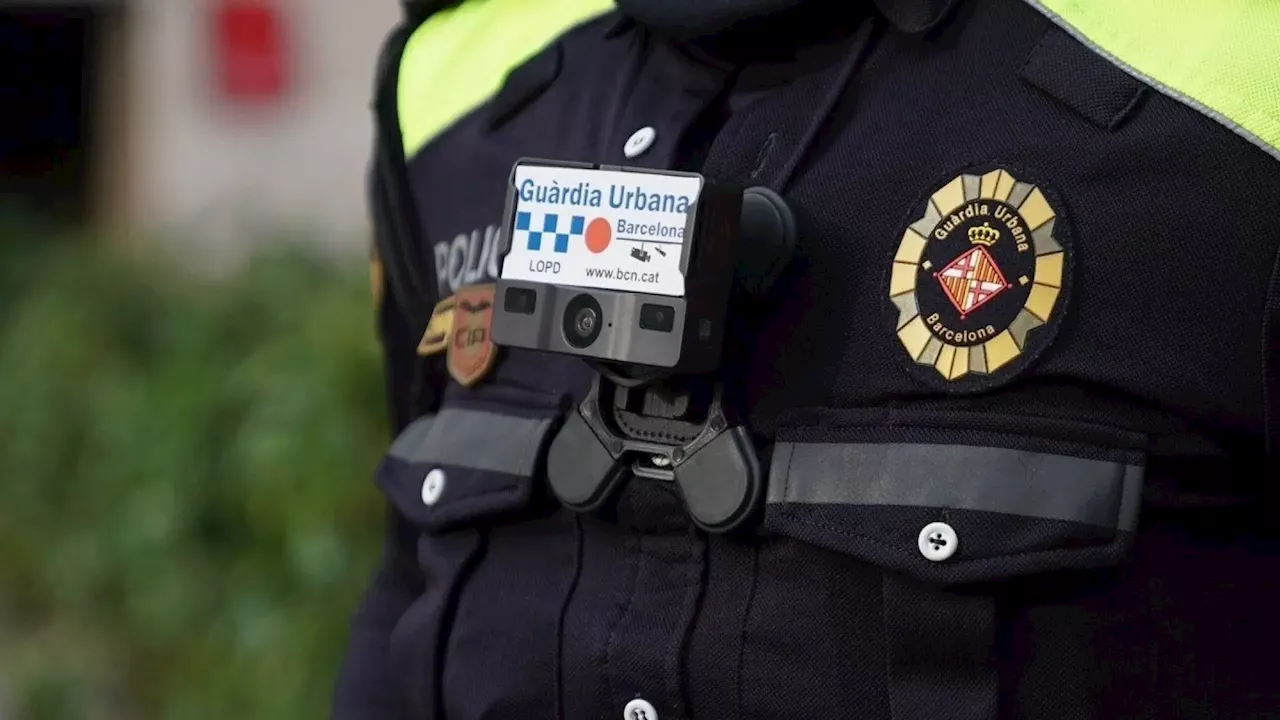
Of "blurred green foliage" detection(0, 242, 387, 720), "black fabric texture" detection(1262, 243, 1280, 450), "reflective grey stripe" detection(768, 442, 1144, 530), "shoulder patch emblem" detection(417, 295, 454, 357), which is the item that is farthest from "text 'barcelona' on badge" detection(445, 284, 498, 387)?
"blurred green foliage" detection(0, 242, 387, 720)

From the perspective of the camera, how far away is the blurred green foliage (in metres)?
2.58

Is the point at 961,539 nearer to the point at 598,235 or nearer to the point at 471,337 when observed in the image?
the point at 598,235

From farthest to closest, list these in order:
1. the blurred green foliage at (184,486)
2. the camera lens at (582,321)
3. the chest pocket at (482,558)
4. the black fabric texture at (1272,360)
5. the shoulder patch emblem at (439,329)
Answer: the blurred green foliage at (184,486) < the shoulder patch emblem at (439,329) < the chest pocket at (482,558) < the camera lens at (582,321) < the black fabric texture at (1272,360)

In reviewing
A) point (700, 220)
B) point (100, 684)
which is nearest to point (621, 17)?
point (700, 220)

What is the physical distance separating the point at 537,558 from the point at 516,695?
3.6 inches

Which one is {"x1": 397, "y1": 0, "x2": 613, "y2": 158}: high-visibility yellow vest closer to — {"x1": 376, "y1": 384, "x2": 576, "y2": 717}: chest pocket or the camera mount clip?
{"x1": 376, "y1": 384, "x2": 576, "y2": 717}: chest pocket

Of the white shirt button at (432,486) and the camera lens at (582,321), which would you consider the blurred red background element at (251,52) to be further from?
the camera lens at (582,321)

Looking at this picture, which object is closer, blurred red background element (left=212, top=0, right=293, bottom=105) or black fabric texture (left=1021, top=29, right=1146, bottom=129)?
black fabric texture (left=1021, top=29, right=1146, bottom=129)

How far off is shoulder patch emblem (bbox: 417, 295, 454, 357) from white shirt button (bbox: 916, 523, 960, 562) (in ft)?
1.45

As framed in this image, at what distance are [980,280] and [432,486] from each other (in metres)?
0.45

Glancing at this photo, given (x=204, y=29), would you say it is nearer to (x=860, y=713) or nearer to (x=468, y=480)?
(x=468, y=480)

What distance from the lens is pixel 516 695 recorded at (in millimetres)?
1121

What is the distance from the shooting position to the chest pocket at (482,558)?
1128mm

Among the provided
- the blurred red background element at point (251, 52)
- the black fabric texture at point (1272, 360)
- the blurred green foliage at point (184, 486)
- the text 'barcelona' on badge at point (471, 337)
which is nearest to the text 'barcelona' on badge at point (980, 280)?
the black fabric texture at point (1272, 360)
